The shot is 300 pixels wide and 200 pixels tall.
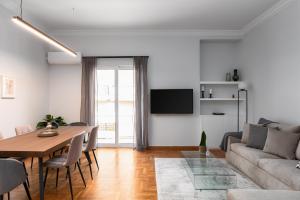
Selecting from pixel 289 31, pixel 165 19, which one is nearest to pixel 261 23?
pixel 289 31

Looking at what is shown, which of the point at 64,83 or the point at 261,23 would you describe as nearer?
the point at 261,23

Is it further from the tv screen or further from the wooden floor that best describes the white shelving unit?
the wooden floor

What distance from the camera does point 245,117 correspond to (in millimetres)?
6004

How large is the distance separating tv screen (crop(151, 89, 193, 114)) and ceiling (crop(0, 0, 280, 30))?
1.67 m

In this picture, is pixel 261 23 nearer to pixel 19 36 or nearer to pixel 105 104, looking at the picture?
pixel 105 104

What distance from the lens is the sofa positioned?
6.60 ft

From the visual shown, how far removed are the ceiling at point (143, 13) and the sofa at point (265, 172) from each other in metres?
2.78

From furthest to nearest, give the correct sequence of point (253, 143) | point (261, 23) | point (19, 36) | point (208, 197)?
point (261, 23) → point (19, 36) → point (253, 143) → point (208, 197)

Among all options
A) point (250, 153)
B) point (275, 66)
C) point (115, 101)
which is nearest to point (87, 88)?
point (115, 101)

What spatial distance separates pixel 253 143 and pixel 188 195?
1.67m

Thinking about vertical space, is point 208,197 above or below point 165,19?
below

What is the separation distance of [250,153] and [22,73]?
4.76m

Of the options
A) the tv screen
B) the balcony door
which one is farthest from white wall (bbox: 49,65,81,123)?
the tv screen

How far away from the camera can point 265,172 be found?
3.12m
